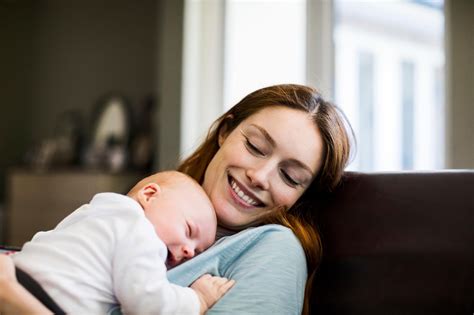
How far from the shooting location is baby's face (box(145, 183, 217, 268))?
1105mm

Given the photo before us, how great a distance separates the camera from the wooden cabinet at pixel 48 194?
439 centimetres

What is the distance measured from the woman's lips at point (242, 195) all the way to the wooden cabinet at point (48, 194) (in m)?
3.16

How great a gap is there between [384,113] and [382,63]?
0.77 meters

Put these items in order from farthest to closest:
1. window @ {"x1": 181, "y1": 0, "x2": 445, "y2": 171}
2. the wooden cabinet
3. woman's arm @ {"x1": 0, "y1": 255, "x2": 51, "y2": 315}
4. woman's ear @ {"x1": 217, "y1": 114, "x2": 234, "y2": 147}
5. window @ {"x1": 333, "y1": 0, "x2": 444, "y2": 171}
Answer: the wooden cabinet, window @ {"x1": 333, "y1": 0, "x2": 444, "y2": 171}, window @ {"x1": 181, "y1": 0, "x2": 445, "y2": 171}, woman's ear @ {"x1": 217, "y1": 114, "x2": 234, "y2": 147}, woman's arm @ {"x1": 0, "y1": 255, "x2": 51, "y2": 315}

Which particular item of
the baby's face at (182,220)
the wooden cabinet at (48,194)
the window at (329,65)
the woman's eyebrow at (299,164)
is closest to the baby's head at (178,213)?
the baby's face at (182,220)

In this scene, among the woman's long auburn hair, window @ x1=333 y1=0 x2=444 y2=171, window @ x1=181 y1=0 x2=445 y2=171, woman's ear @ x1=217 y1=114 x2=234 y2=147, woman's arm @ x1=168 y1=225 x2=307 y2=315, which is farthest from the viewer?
window @ x1=333 y1=0 x2=444 y2=171

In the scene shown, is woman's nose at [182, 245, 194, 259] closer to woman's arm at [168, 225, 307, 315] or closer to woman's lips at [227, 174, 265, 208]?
woman's arm at [168, 225, 307, 315]

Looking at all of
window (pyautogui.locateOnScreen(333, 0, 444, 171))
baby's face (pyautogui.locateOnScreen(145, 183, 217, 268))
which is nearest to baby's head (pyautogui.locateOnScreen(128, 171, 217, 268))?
baby's face (pyautogui.locateOnScreen(145, 183, 217, 268))

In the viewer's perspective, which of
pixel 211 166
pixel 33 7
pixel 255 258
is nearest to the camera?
pixel 255 258

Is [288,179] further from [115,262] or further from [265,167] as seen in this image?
[115,262]

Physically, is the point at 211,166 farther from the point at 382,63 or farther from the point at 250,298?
the point at 382,63

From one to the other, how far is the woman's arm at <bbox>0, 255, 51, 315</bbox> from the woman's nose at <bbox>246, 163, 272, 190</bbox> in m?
0.54

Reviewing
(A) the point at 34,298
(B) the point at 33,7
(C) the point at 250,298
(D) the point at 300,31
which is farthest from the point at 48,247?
(B) the point at 33,7

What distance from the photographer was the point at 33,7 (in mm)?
5801
